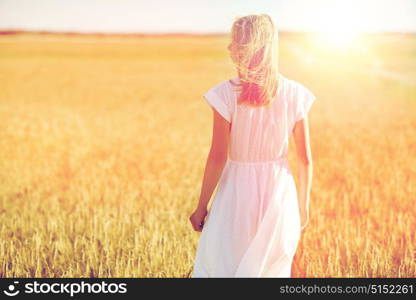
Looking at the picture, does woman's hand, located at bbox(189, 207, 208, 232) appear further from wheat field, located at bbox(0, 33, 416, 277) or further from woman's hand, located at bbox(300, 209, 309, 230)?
wheat field, located at bbox(0, 33, 416, 277)

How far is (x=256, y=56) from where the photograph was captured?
7.19 feet

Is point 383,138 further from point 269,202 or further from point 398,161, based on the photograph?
point 269,202

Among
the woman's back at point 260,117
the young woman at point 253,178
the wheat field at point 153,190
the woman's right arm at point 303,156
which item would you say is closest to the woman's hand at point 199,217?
the young woman at point 253,178

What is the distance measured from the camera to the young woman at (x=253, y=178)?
233cm

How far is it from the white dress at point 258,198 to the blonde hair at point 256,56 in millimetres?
120

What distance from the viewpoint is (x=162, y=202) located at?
15.3 feet

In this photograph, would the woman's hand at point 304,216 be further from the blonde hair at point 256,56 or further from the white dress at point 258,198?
the blonde hair at point 256,56

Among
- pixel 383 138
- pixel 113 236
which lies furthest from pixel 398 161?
pixel 113 236

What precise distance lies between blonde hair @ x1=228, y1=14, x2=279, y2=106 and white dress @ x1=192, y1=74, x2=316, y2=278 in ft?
0.39

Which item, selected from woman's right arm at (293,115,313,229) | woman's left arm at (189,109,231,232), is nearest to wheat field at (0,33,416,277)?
woman's right arm at (293,115,313,229)

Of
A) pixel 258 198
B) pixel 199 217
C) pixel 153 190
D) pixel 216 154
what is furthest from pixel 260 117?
pixel 153 190

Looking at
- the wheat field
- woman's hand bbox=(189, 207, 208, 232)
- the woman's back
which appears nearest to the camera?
the woman's back

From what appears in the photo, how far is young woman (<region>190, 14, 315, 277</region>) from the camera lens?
7.64 feet

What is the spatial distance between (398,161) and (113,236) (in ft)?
12.8
